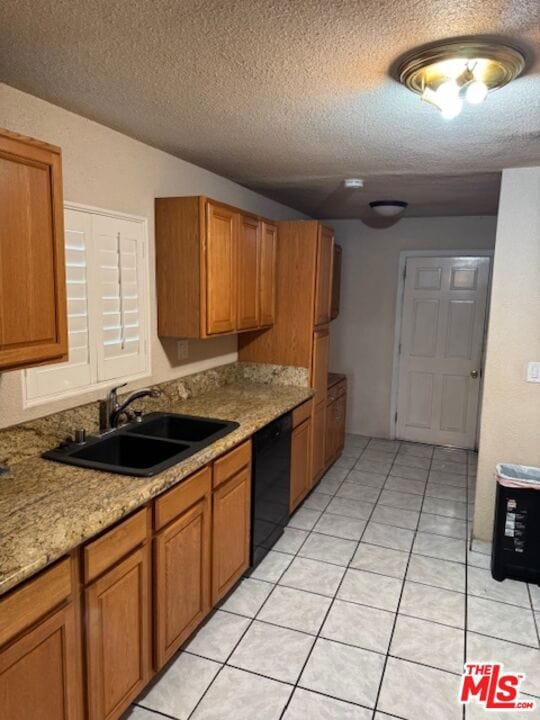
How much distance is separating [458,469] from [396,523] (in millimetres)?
1345

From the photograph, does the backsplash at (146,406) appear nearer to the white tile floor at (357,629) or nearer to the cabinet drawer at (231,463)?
the cabinet drawer at (231,463)

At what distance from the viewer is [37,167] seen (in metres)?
1.55

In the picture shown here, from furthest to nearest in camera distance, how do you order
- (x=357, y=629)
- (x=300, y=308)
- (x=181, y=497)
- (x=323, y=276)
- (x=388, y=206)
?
(x=388, y=206), (x=323, y=276), (x=300, y=308), (x=357, y=629), (x=181, y=497)

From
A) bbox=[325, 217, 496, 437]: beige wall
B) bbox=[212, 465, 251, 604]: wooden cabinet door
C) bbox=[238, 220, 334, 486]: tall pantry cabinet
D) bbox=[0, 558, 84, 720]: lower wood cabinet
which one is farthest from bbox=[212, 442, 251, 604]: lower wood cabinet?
bbox=[325, 217, 496, 437]: beige wall

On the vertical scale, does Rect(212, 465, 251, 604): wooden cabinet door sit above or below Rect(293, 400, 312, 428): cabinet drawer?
below

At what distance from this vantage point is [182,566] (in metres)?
2.08

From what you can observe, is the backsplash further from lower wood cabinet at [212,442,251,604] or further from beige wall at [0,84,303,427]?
lower wood cabinet at [212,442,251,604]

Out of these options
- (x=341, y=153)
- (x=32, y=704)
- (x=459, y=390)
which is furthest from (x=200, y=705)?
(x=459, y=390)

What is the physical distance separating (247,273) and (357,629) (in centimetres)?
208

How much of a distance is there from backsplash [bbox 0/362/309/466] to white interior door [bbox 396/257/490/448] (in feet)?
6.43

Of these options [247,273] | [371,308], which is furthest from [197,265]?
[371,308]

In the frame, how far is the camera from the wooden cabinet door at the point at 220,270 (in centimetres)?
276

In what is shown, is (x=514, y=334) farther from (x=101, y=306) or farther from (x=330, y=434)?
(x=101, y=306)

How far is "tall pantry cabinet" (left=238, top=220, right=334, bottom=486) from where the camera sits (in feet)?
11.7
